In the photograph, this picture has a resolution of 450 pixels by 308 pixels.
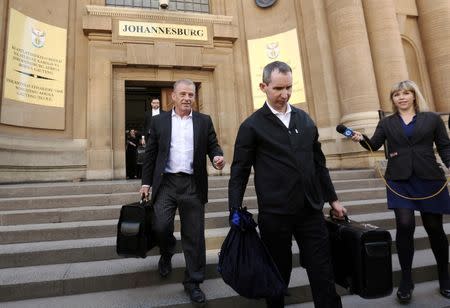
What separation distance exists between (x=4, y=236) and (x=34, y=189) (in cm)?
179

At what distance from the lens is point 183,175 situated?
3.14m

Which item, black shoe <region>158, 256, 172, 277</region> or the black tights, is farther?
black shoe <region>158, 256, 172, 277</region>

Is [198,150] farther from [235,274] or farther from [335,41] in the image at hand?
[335,41]

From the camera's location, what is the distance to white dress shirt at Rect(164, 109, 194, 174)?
314 cm

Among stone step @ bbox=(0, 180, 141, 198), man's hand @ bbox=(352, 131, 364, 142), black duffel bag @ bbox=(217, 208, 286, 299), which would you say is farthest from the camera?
→ stone step @ bbox=(0, 180, 141, 198)

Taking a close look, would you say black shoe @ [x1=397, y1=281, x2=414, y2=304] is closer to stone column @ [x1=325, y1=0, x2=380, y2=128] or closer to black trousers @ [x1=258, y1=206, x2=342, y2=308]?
black trousers @ [x1=258, y1=206, x2=342, y2=308]

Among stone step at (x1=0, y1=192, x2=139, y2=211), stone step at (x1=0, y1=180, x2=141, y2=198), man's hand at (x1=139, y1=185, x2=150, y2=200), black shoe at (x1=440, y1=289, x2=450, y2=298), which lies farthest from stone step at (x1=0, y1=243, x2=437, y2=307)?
stone step at (x1=0, y1=180, x2=141, y2=198)

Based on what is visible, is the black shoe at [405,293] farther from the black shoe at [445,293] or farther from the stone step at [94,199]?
the stone step at [94,199]

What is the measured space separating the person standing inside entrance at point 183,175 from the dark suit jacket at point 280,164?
0.67 m

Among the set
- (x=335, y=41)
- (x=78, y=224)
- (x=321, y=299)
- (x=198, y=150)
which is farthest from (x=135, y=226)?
(x=335, y=41)

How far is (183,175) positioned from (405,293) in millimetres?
2297

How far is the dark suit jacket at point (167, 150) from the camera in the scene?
3.14m

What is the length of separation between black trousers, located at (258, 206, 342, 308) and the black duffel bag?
0.58ft

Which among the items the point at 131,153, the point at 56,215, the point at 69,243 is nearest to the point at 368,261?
the point at 69,243
